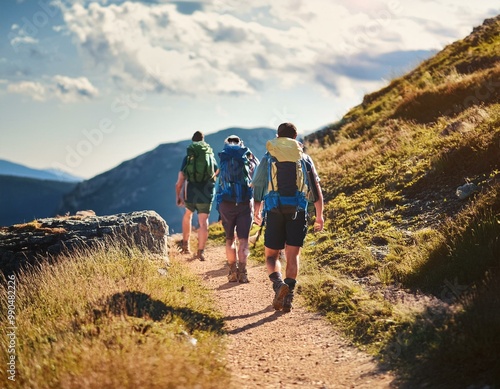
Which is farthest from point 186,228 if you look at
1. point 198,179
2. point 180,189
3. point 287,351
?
point 287,351

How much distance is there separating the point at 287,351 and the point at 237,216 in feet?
12.5

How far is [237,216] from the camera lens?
9.48m

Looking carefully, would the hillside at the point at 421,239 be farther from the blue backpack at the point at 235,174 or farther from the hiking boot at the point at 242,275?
the blue backpack at the point at 235,174

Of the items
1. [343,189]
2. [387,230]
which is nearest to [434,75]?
[343,189]

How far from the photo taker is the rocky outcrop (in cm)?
982

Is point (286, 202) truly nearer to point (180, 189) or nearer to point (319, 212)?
point (319, 212)

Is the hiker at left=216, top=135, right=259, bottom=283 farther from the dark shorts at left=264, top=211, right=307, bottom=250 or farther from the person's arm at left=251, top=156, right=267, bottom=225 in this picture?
the dark shorts at left=264, top=211, right=307, bottom=250

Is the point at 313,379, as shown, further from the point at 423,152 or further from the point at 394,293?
the point at 423,152

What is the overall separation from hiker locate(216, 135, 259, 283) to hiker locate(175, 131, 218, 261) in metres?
1.84

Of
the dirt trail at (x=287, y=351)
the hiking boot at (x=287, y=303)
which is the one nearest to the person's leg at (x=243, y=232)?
the dirt trail at (x=287, y=351)

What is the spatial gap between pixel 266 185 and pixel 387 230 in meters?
3.28

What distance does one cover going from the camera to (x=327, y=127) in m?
25.1

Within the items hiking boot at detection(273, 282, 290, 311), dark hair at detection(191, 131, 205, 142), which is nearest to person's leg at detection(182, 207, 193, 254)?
dark hair at detection(191, 131, 205, 142)

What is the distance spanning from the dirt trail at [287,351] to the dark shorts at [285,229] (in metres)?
1.03
